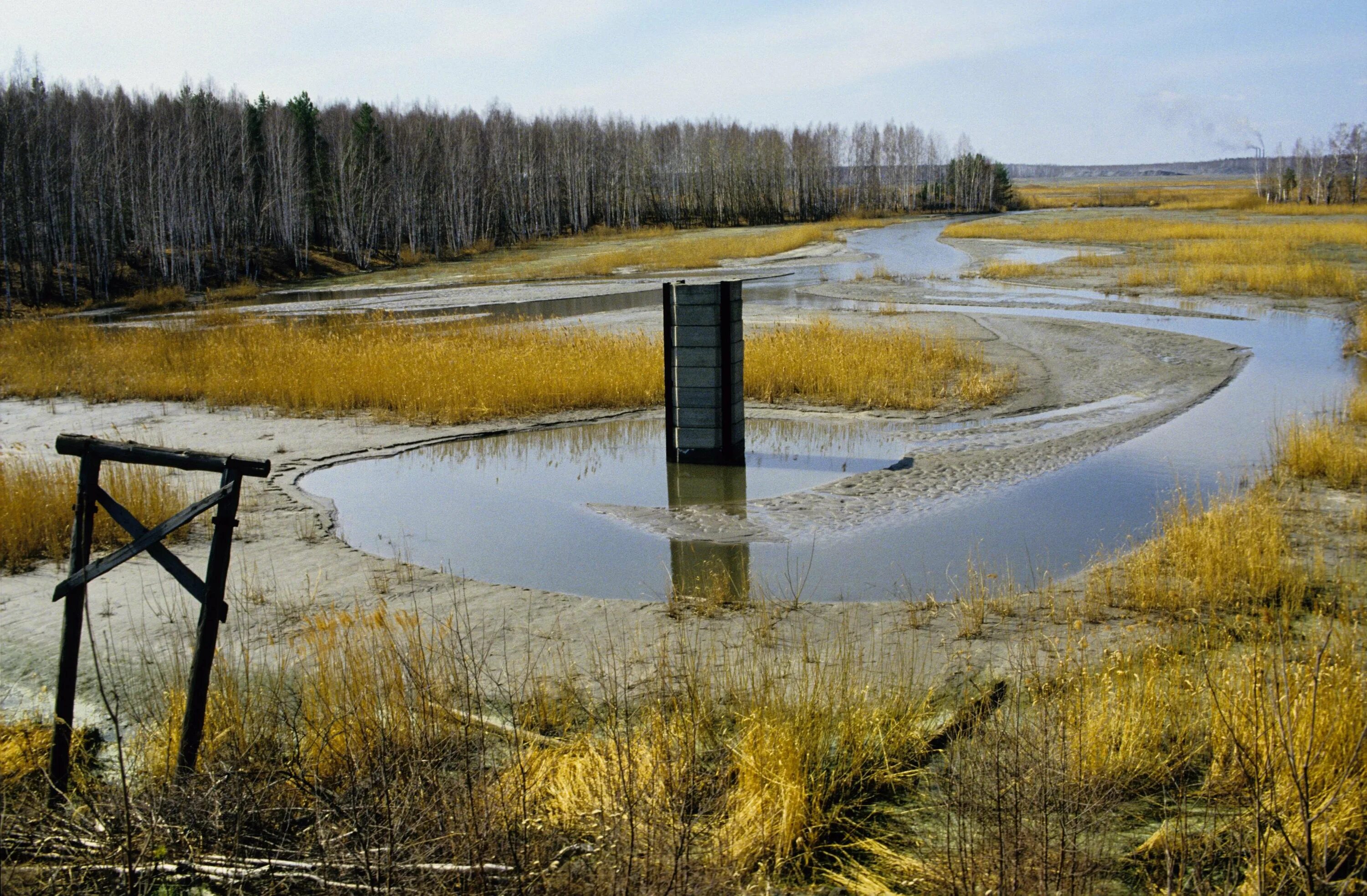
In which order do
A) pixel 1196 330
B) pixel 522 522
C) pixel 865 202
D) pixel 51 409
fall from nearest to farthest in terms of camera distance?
pixel 522 522 < pixel 51 409 < pixel 1196 330 < pixel 865 202

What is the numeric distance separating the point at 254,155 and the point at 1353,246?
5388 centimetres

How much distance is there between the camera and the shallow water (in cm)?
902

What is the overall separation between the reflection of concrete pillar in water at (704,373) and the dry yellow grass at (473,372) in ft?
11.5

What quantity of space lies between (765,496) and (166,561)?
7.55m

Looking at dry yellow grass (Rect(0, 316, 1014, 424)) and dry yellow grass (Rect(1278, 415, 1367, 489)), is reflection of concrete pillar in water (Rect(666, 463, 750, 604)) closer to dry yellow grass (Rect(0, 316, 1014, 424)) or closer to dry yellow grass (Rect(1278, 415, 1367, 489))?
dry yellow grass (Rect(0, 316, 1014, 424))

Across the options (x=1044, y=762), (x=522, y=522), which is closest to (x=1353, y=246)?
(x=522, y=522)

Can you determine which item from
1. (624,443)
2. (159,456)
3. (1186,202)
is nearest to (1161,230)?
(1186,202)

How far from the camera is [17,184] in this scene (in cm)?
4625

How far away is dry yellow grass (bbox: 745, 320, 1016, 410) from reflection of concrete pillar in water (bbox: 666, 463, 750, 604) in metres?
4.17

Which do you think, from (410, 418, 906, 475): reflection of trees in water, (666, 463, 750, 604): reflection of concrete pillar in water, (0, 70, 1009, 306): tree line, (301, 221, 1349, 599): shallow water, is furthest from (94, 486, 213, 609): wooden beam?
(0, 70, 1009, 306): tree line

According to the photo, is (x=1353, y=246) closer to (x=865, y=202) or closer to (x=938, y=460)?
(x=938, y=460)

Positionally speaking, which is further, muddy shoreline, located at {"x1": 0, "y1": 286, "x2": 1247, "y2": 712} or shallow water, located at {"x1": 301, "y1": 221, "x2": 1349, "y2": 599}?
shallow water, located at {"x1": 301, "y1": 221, "x2": 1349, "y2": 599}

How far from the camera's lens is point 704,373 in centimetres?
1298

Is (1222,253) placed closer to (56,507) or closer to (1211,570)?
(1211,570)
